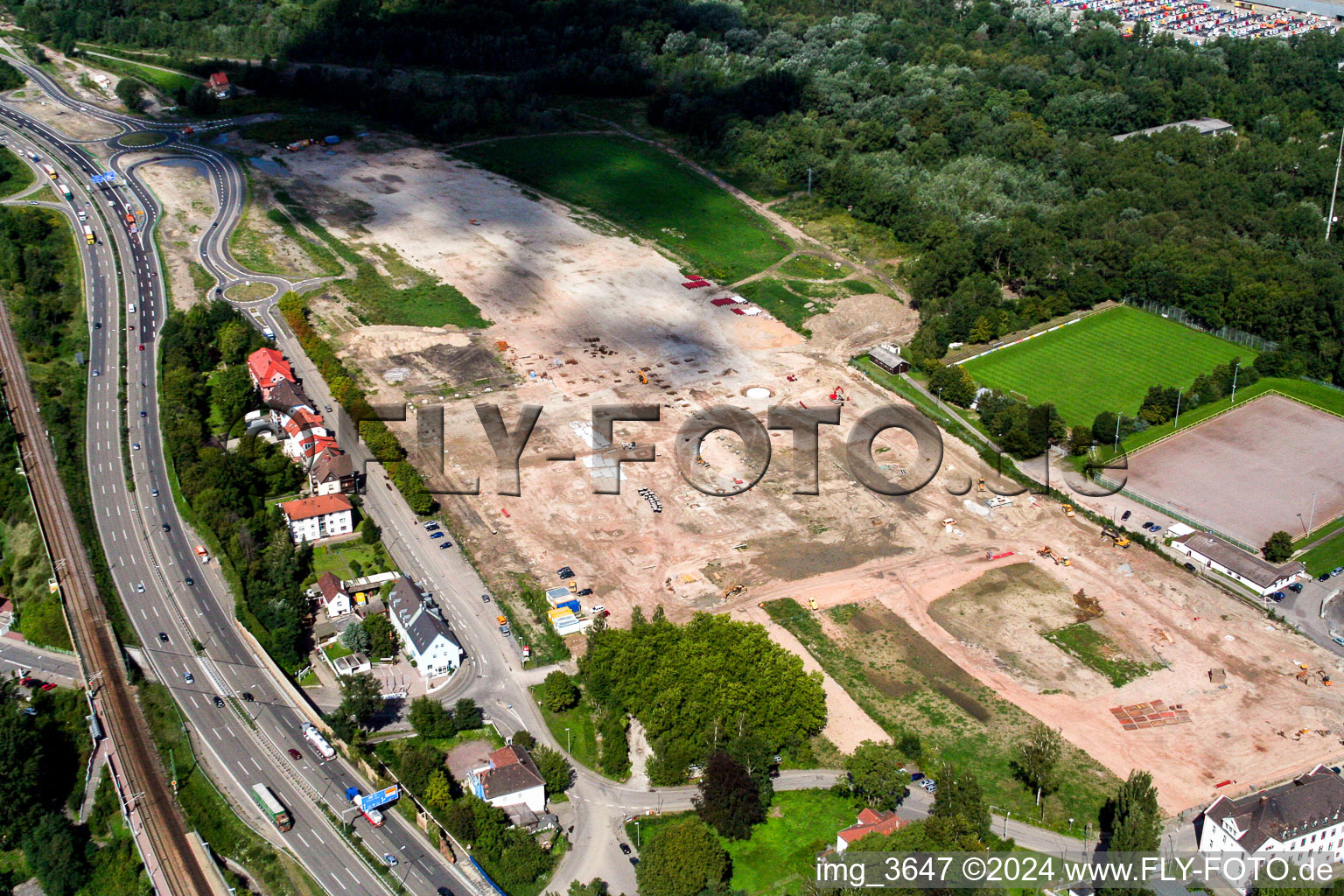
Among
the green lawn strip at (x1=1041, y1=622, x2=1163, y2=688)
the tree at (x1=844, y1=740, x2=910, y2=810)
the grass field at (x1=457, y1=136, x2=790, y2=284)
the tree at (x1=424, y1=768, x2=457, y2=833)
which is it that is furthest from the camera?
the grass field at (x1=457, y1=136, x2=790, y2=284)

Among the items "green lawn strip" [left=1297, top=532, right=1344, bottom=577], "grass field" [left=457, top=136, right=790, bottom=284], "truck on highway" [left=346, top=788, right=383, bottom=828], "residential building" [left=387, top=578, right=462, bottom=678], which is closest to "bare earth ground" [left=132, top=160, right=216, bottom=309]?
"grass field" [left=457, top=136, right=790, bottom=284]

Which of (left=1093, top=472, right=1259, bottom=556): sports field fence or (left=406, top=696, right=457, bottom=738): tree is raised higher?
(left=406, top=696, right=457, bottom=738): tree

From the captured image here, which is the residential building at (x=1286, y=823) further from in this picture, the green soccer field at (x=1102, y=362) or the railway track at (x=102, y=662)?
the railway track at (x=102, y=662)

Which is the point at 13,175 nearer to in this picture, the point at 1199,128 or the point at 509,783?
the point at 509,783

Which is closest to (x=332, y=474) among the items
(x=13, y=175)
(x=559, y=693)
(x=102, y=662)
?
(x=102, y=662)

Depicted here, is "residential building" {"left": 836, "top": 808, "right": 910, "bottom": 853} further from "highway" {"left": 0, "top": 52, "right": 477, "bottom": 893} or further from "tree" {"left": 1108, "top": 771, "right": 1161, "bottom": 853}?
"highway" {"left": 0, "top": 52, "right": 477, "bottom": 893}

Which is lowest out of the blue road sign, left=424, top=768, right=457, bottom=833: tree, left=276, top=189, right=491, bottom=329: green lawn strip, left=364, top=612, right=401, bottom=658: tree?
the blue road sign

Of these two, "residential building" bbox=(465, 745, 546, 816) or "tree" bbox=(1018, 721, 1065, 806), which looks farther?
"tree" bbox=(1018, 721, 1065, 806)

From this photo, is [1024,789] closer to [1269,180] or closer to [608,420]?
[608,420]
